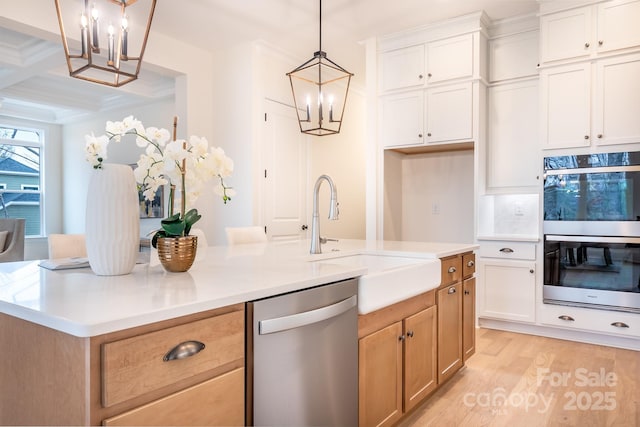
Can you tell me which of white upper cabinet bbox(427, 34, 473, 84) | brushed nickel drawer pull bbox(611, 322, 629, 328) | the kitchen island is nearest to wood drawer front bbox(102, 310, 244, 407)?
the kitchen island

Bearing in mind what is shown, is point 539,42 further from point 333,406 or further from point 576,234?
point 333,406

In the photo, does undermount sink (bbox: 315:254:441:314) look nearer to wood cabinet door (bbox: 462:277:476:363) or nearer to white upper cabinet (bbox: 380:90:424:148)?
wood cabinet door (bbox: 462:277:476:363)

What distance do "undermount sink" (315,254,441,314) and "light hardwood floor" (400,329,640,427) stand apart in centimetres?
71

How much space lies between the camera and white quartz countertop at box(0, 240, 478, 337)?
2.90 feet

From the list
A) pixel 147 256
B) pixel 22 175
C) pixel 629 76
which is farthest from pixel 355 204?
pixel 22 175

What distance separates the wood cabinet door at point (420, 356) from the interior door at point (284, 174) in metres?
2.64

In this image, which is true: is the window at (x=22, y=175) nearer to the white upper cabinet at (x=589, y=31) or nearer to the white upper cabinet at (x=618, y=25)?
the white upper cabinet at (x=589, y=31)

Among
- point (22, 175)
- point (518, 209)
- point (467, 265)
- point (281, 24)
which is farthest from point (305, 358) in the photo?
point (22, 175)

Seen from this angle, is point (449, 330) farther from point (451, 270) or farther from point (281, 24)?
point (281, 24)

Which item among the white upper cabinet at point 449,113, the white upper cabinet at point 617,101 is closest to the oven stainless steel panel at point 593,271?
the white upper cabinet at point 617,101

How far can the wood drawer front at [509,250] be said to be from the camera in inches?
141

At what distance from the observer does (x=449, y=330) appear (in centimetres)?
245

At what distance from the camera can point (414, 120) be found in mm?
4113

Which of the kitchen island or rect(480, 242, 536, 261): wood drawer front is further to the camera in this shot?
rect(480, 242, 536, 261): wood drawer front
